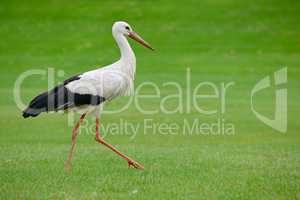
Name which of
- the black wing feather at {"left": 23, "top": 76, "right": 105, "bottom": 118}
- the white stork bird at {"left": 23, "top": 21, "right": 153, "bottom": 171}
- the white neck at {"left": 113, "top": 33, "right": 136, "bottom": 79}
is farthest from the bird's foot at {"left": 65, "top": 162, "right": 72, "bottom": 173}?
the white neck at {"left": 113, "top": 33, "right": 136, "bottom": 79}

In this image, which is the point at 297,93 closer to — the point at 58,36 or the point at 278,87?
the point at 278,87

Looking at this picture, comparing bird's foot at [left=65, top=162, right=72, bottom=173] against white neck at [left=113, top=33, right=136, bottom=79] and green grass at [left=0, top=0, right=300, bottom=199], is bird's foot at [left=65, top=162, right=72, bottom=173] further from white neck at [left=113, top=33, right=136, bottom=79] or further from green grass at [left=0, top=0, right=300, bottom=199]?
white neck at [left=113, top=33, right=136, bottom=79]

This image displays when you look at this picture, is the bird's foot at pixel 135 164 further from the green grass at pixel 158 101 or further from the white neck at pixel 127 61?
the white neck at pixel 127 61

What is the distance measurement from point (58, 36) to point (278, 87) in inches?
458

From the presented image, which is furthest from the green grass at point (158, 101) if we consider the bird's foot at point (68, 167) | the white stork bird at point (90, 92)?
the white stork bird at point (90, 92)

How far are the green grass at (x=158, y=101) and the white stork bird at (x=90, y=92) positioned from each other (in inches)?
27.9

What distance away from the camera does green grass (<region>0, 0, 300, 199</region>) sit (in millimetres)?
7461

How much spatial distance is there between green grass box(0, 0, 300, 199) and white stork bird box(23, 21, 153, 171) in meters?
0.71

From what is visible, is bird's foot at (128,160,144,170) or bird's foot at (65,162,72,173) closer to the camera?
bird's foot at (65,162,72,173)

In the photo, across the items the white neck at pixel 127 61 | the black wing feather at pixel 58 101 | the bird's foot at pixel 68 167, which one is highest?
the white neck at pixel 127 61

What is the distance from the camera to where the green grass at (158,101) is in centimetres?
746

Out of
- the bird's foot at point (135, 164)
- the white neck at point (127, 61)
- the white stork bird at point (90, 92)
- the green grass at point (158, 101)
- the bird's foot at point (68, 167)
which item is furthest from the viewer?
the white neck at point (127, 61)

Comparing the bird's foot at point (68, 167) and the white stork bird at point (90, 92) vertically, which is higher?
the white stork bird at point (90, 92)

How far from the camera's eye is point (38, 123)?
12500 mm
